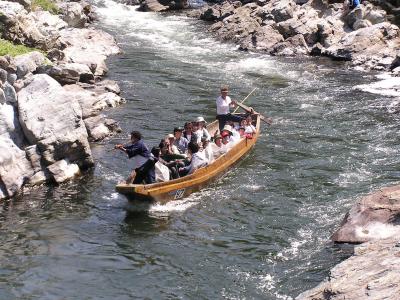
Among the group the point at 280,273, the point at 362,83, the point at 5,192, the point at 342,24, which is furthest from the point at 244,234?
the point at 342,24

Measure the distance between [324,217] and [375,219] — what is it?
2.53m

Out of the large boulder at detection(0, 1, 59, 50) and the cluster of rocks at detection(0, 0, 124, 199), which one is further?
the large boulder at detection(0, 1, 59, 50)

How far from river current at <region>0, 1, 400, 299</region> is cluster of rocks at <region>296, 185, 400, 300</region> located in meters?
0.62

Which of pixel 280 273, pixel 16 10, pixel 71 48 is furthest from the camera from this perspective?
pixel 71 48

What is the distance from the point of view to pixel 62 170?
16.3 metres

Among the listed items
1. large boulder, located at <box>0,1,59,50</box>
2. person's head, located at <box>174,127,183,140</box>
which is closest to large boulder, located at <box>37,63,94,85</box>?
large boulder, located at <box>0,1,59,50</box>

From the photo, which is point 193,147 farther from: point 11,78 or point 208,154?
point 11,78

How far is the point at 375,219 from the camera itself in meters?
11.5

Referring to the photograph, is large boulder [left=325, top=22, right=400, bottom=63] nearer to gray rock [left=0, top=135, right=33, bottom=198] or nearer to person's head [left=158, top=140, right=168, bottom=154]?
Result: person's head [left=158, top=140, right=168, bottom=154]

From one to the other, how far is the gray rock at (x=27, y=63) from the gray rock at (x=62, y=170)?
4130 mm

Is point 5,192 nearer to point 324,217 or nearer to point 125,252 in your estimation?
point 125,252

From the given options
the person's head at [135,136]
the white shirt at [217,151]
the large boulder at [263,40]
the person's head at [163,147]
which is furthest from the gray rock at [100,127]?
the large boulder at [263,40]

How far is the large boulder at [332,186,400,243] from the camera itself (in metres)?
11.1

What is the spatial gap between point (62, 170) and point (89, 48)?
16.0 m
